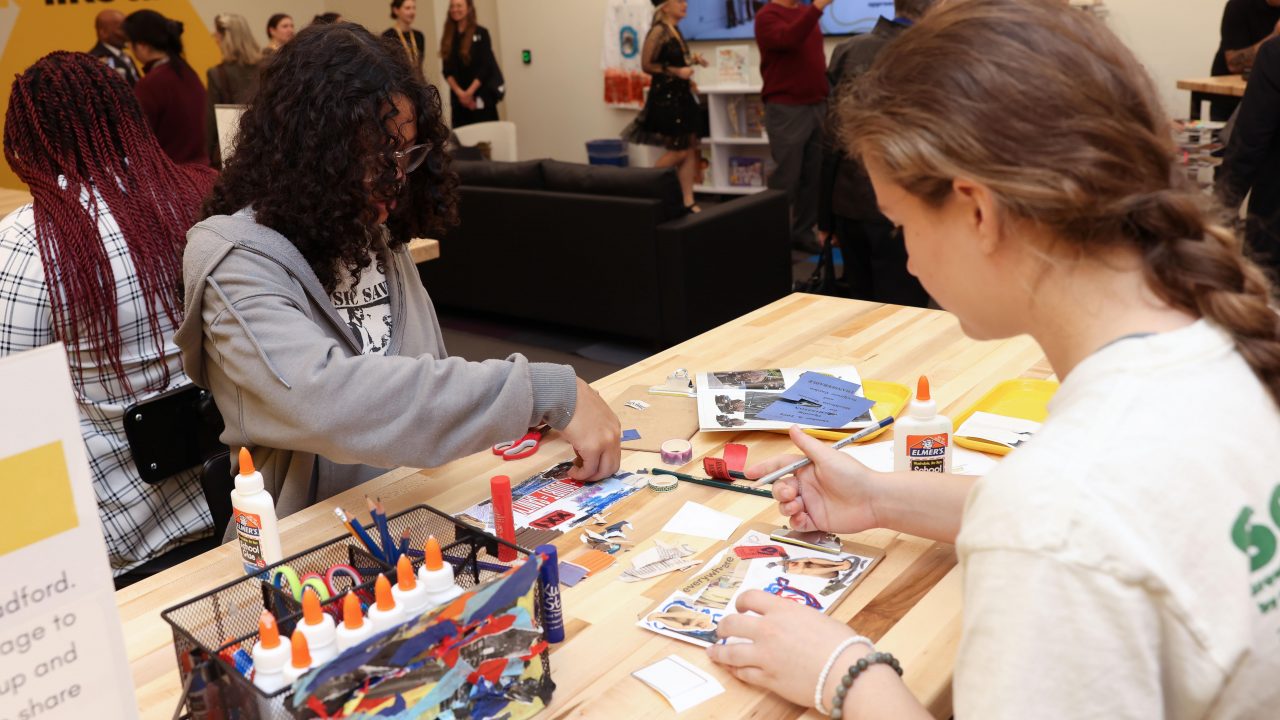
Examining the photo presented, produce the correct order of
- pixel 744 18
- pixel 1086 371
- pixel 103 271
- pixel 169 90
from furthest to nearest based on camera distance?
pixel 744 18 → pixel 169 90 → pixel 103 271 → pixel 1086 371

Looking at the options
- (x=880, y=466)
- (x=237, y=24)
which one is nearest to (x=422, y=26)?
(x=237, y=24)

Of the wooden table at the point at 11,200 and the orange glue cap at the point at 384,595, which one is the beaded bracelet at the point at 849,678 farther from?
the wooden table at the point at 11,200

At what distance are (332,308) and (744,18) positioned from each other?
6.78 meters

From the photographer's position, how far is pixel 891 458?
5.38 feet

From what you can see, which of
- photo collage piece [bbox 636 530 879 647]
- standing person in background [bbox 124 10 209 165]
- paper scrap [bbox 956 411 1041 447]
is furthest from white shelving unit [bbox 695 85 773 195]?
photo collage piece [bbox 636 530 879 647]

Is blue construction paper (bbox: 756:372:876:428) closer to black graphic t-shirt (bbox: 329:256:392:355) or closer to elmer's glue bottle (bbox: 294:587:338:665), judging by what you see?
black graphic t-shirt (bbox: 329:256:392:355)

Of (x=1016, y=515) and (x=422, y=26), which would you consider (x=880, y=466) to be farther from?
(x=422, y=26)

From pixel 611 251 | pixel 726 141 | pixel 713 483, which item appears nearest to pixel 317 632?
pixel 713 483

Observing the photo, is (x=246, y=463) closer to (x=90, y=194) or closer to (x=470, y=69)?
(x=90, y=194)

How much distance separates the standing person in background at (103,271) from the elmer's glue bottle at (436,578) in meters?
1.25

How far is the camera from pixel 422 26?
9266 millimetres

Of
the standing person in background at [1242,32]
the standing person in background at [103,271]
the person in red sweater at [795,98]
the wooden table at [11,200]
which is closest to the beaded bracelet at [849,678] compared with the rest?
the standing person in background at [103,271]

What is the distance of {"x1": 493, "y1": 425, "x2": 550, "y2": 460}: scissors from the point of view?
1.73 m

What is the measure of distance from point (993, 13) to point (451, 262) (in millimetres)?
4724
